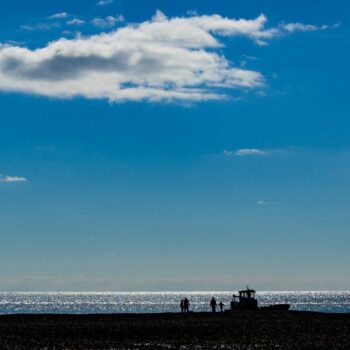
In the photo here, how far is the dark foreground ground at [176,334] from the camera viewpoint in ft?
147

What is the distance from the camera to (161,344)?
4534 cm

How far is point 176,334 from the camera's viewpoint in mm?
52469

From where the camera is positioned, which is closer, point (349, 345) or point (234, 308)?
point (349, 345)

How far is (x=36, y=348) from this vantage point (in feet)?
141

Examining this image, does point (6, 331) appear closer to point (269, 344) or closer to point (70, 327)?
point (70, 327)

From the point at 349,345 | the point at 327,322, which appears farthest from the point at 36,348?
the point at 327,322

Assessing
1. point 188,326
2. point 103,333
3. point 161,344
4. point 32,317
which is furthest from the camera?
point 32,317

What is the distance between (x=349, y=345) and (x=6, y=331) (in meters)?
26.7

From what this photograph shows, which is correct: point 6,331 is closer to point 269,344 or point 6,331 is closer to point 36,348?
point 36,348

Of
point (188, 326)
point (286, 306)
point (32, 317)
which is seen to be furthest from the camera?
point (286, 306)

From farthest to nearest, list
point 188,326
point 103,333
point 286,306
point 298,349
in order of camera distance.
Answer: point 286,306, point 188,326, point 103,333, point 298,349

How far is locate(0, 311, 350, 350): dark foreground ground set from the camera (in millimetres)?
44716

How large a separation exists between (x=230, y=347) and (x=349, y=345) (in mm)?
7444

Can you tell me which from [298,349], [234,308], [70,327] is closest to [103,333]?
[70,327]
